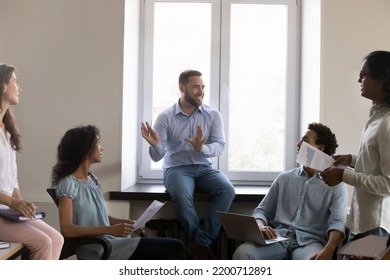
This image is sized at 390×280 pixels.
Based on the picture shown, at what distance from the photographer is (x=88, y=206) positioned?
204cm

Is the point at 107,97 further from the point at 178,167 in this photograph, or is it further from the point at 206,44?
the point at 206,44

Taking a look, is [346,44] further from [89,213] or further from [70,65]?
[89,213]

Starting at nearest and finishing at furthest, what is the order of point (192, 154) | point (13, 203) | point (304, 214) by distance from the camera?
1. point (13, 203)
2. point (304, 214)
3. point (192, 154)

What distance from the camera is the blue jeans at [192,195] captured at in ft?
8.48

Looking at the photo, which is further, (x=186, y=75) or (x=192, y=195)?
(x=186, y=75)

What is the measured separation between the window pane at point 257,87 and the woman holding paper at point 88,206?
43.7 inches

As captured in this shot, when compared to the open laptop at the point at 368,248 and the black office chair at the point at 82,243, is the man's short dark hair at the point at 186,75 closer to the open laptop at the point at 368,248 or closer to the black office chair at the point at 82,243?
the black office chair at the point at 82,243

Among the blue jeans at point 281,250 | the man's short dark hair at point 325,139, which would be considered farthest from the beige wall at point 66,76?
the man's short dark hair at point 325,139

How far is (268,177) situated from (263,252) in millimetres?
928

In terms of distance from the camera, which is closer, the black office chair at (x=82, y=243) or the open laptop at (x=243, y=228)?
the black office chair at (x=82, y=243)

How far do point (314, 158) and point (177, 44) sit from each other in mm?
1376

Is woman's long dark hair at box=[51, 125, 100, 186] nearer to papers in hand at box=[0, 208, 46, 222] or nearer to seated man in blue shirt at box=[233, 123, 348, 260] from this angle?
papers in hand at box=[0, 208, 46, 222]

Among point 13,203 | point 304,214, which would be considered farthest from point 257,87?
point 13,203

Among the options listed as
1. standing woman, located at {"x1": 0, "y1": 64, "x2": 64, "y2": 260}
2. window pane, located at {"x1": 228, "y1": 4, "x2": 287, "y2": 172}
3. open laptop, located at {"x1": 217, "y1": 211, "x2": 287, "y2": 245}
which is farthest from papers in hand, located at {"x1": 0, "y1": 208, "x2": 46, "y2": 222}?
window pane, located at {"x1": 228, "y1": 4, "x2": 287, "y2": 172}
